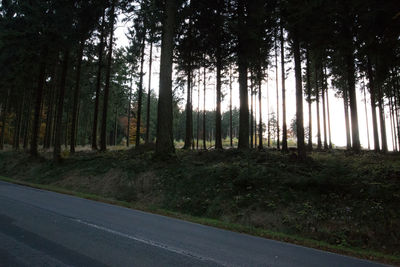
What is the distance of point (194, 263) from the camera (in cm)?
375

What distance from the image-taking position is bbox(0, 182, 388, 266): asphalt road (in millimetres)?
3676

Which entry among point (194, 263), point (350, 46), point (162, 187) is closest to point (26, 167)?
point (162, 187)

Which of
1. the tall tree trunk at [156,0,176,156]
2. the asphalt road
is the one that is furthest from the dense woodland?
the asphalt road

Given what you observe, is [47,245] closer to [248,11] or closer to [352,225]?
[352,225]

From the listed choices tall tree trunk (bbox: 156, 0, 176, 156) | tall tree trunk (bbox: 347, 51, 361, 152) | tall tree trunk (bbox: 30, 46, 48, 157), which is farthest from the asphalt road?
tall tree trunk (bbox: 30, 46, 48, 157)

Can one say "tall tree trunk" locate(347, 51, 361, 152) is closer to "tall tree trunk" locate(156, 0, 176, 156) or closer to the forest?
the forest

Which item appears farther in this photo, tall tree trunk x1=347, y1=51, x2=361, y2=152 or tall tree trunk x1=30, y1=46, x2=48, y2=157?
tall tree trunk x1=30, y1=46, x2=48, y2=157

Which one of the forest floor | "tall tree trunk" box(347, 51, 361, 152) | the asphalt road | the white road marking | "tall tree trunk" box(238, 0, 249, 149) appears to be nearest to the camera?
the asphalt road

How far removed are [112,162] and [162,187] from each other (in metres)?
5.83

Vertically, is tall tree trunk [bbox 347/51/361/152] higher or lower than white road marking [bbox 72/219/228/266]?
higher

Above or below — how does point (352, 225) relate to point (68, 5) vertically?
below

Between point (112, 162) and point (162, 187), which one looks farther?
point (112, 162)

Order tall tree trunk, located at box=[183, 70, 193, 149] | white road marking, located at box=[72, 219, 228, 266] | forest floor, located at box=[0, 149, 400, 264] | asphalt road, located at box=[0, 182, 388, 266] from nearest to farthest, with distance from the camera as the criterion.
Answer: asphalt road, located at box=[0, 182, 388, 266] → white road marking, located at box=[72, 219, 228, 266] → forest floor, located at box=[0, 149, 400, 264] → tall tree trunk, located at box=[183, 70, 193, 149]

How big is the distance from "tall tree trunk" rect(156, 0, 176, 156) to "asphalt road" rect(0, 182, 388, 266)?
6945 millimetres
